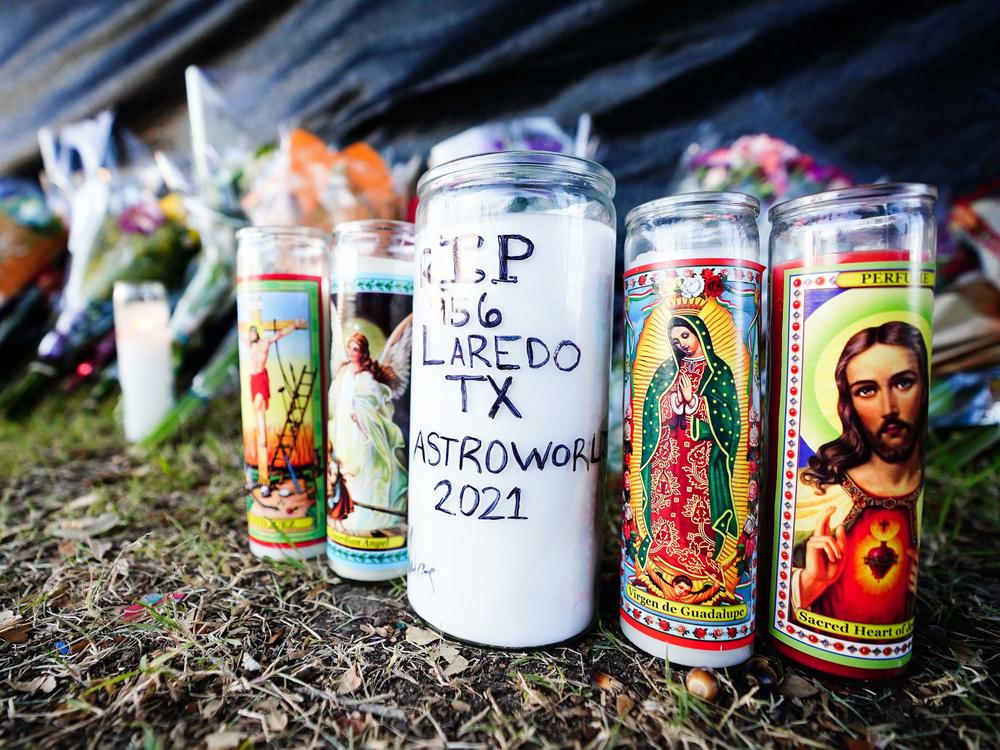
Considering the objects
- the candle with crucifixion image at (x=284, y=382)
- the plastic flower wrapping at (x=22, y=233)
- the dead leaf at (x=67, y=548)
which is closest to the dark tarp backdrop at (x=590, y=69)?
the plastic flower wrapping at (x=22, y=233)

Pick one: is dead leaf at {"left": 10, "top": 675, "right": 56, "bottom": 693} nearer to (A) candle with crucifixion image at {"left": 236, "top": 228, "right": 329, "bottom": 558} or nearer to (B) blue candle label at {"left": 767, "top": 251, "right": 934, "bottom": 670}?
(A) candle with crucifixion image at {"left": 236, "top": 228, "right": 329, "bottom": 558}

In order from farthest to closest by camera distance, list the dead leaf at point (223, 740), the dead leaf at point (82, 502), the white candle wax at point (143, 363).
A: 1. the white candle wax at point (143, 363)
2. the dead leaf at point (82, 502)
3. the dead leaf at point (223, 740)

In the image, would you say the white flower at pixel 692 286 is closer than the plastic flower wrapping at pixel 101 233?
Yes

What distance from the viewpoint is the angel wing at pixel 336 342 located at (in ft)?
2.83

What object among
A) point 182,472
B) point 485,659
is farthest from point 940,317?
point 182,472

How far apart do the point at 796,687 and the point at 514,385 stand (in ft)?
1.72

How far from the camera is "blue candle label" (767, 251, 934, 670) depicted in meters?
0.63

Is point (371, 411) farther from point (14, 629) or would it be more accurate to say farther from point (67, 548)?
point (67, 548)

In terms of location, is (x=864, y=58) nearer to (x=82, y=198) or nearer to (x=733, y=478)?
(x=733, y=478)

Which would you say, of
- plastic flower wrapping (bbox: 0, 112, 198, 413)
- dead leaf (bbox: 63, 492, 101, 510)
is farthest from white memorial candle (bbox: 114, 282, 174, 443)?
dead leaf (bbox: 63, 492, 101, 510)

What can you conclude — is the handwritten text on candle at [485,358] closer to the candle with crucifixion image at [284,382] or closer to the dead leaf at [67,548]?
the candle with crucifixion image at [284,382]

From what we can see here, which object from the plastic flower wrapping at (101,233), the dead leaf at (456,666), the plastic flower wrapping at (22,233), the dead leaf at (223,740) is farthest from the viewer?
the plastic flower wrapping at (22,233)

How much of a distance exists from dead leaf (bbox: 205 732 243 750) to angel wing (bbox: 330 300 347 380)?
1.64 ft

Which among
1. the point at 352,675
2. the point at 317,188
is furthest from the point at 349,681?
the point at 317,188
